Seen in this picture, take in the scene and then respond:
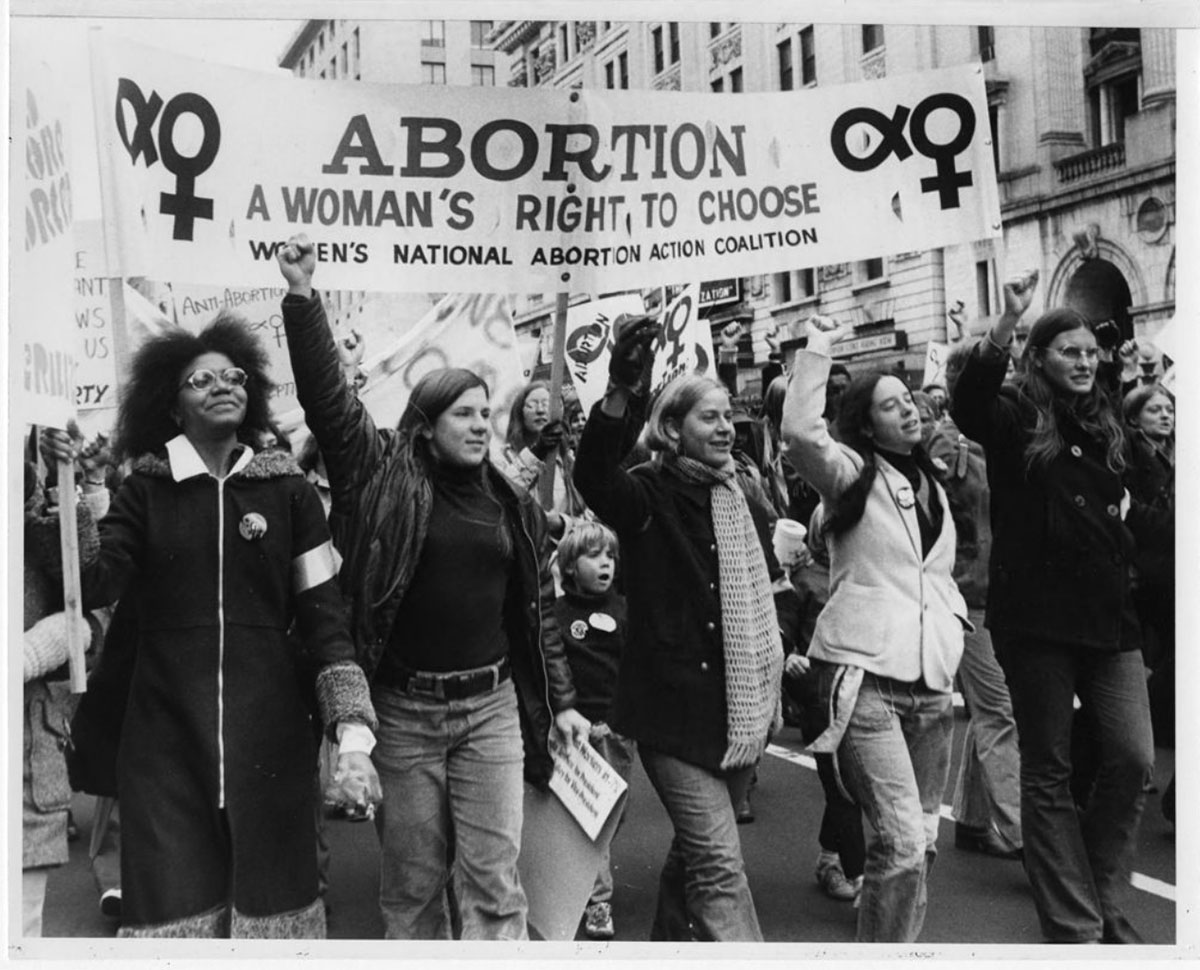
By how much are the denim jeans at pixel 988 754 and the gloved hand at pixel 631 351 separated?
2490 mm

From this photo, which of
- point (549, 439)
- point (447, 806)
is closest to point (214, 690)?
point (447, 806)

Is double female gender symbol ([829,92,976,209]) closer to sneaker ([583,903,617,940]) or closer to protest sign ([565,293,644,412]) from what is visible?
protest sign ([565,293,644,412])

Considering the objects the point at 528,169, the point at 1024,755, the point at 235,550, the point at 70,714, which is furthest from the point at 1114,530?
the point at 70,714

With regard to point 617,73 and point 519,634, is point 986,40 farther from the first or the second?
point 519,634

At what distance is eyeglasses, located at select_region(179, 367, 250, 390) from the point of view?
14.7 ft

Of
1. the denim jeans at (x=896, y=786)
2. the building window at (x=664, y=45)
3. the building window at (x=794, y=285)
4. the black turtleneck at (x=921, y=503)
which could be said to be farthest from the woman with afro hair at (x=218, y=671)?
the building window at (x=794, y=285)

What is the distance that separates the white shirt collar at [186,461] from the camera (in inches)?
172

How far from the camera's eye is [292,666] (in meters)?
4.43

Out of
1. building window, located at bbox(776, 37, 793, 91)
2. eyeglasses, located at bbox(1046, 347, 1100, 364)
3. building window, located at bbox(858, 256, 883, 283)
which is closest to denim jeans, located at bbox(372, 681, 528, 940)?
eyeglasses, located at bbox(1046, 347, 1100, 364)

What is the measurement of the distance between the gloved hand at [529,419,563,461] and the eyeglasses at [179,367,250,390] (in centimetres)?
169

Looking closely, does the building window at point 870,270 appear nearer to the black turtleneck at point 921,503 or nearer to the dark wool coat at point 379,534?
the black turtleneck at point 921,503

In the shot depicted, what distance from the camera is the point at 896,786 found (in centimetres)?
472

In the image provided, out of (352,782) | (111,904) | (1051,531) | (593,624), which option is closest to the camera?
(352,782)

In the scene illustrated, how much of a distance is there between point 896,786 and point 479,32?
3.22 meters
